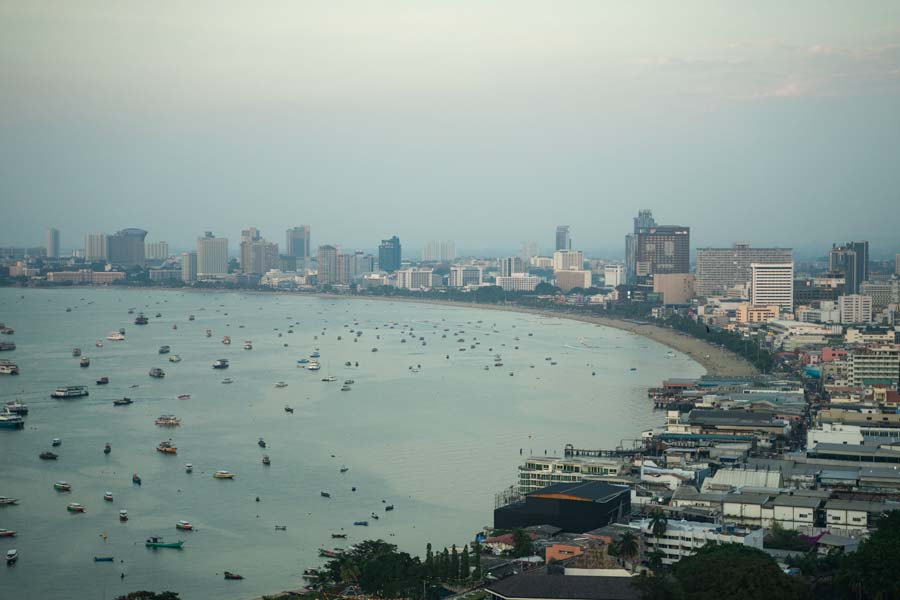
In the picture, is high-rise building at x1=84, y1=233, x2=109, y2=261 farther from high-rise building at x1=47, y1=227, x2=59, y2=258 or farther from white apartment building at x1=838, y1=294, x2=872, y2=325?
white apartment building at x1=838, y1=294, x2=872, y2=325

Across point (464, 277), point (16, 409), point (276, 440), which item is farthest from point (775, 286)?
point (464, 277)

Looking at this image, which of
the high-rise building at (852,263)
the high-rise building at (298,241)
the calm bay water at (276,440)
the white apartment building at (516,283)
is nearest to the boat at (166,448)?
the calm bay water at (276,440)

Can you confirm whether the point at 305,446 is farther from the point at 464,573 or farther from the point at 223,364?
the point at 223,364

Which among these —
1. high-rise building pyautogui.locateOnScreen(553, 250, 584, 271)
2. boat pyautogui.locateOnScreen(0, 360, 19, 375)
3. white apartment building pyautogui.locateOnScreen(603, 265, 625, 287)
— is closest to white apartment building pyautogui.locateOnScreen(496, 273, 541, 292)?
white apartment building pyautogui.locateOnScreen(603, 265, 625, 287)

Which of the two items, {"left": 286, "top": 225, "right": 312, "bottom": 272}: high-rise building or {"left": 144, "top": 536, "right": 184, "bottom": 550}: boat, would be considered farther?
{"left": 286, "top": 225, "right": 312, "bottom": 272}: high-rise building

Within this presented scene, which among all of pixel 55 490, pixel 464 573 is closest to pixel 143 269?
pixel 55 490

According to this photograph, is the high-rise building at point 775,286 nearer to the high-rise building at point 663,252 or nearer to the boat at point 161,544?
the high-rise building at point 663,252

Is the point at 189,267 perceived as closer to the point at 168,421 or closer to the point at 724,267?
the point at 724,267
